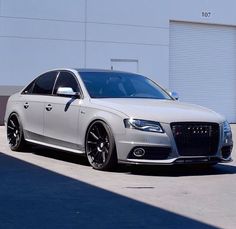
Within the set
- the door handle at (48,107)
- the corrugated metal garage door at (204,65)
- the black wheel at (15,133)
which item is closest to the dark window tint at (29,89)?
the black wheel at (15,133)

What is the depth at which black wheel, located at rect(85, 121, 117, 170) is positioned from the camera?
29.9 ft

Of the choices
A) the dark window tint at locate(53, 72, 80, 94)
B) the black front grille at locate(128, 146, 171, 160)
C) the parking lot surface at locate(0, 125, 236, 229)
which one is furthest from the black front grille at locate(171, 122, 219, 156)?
the dark window tint at locate(53, 72, 80, 94)

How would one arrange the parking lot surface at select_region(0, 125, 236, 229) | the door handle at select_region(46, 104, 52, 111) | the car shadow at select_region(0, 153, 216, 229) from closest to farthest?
the car shadow at select_region(0, 153, 216, 229), the parking lot surface at select_region(0, 125, 236, 229), the door handle at select_region(46, 104, 52, 111)

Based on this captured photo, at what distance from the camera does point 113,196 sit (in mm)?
7527

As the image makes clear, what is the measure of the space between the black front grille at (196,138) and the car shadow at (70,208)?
5.20 ft

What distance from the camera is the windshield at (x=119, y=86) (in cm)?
1009

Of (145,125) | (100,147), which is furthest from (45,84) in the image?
(145,125)

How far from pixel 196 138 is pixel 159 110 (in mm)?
671

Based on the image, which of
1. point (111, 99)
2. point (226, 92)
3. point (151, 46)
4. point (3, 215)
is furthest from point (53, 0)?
point (3, 215)

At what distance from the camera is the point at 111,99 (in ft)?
31.8

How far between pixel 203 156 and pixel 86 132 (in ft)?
5.98

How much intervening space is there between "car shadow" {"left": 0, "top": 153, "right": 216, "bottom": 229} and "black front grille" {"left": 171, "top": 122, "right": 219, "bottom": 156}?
159 cm

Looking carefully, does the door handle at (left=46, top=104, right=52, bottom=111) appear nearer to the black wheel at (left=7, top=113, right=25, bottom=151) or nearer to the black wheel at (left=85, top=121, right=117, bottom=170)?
the black wheel at (left=7, top=113, right=25, bottom=151)

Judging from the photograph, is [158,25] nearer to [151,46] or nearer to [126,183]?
[151,46]
